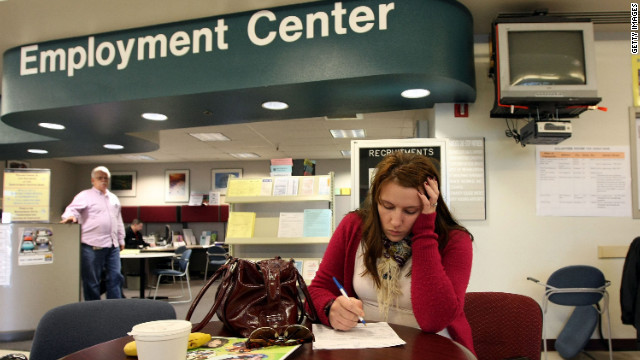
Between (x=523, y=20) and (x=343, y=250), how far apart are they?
250cm

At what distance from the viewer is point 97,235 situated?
15.1 ft

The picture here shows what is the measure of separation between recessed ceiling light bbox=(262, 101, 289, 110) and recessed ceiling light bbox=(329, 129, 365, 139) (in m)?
3.52

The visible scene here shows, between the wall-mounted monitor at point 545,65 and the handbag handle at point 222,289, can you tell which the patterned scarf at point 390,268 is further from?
the wall-mounted monitor at point 545,65

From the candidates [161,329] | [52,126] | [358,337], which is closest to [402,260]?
[358,337]

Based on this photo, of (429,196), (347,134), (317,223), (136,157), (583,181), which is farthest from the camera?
(136,157)

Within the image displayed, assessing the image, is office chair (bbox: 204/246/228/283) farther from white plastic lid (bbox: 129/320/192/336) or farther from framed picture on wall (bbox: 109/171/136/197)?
white plastic lid (bbox: 129/320/192/336)

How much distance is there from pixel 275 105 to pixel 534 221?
2484 mm

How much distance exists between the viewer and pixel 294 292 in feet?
4.07

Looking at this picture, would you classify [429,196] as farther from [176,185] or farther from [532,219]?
[176,185]

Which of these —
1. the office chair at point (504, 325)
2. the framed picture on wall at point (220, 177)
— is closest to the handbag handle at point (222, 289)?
the office chair at point (504, 325)

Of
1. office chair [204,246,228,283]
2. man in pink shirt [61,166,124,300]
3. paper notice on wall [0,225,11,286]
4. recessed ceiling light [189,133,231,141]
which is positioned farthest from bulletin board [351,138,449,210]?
office chair [204,246,228,283]

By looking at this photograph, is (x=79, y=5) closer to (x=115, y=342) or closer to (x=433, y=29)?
(x=433, y=29)

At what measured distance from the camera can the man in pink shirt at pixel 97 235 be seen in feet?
14.9

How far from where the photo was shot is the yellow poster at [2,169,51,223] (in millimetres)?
4254
